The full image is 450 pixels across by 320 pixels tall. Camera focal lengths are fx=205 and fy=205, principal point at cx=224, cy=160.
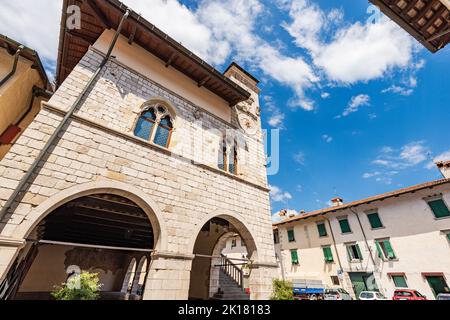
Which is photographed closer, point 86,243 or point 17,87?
point 17,87

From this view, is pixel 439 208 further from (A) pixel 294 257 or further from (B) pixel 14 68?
(B) pixel 14 68

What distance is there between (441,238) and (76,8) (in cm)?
2137

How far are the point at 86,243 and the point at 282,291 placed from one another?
9.82 m

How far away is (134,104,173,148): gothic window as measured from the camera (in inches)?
238

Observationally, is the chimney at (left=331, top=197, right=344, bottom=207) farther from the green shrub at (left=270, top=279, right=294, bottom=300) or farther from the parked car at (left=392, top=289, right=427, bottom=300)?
the green shrub at (left=270, top=279, right=294, bottom=300)

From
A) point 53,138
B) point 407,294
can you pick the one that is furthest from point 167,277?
point 407,294

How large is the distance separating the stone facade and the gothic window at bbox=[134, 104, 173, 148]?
221mm

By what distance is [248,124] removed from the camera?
379 inches

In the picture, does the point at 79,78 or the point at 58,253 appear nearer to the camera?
the point at 79,78

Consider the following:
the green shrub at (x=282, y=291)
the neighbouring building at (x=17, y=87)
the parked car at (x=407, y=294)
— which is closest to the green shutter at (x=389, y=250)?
the parked car at (x=407, y=294)

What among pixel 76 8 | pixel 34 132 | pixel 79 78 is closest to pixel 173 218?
pixel 34 132

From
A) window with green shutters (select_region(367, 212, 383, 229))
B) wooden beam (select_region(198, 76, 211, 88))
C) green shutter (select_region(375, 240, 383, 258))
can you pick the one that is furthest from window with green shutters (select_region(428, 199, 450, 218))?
wooden beam (select_region(198, 76, 211, 88))
